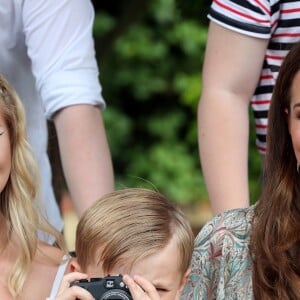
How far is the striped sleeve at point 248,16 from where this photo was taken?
3.48 metres

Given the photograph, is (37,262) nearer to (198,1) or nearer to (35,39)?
(35,39)

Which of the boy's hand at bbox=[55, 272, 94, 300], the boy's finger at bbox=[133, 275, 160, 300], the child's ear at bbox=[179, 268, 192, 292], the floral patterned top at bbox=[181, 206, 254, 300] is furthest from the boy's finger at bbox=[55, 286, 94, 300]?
the floral patterned top at bbox=[181, 206, 254, 300]

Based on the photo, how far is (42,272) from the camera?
332cm

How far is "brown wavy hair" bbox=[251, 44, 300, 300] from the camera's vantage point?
3.02 meters

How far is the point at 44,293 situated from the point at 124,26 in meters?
3.78

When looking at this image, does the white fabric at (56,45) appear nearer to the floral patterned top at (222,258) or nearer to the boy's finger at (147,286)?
the floral patterned top at (222,258)

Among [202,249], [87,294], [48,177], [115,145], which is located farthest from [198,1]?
[115,145]

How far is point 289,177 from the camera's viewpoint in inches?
124

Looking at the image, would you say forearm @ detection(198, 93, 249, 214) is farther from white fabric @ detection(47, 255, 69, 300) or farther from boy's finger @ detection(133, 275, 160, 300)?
boy's finger @ detection(133, 275, 160, 300)

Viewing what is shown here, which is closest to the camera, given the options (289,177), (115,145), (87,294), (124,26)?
(87,294)

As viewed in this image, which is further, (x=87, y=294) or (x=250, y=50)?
(x=250, y=50)

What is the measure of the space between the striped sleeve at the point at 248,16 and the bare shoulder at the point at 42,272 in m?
0.87

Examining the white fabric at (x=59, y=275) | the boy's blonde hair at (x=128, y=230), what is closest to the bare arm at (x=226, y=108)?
the boy's blonde hair at (x=128, y=230)

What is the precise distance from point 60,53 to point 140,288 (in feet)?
3.13
